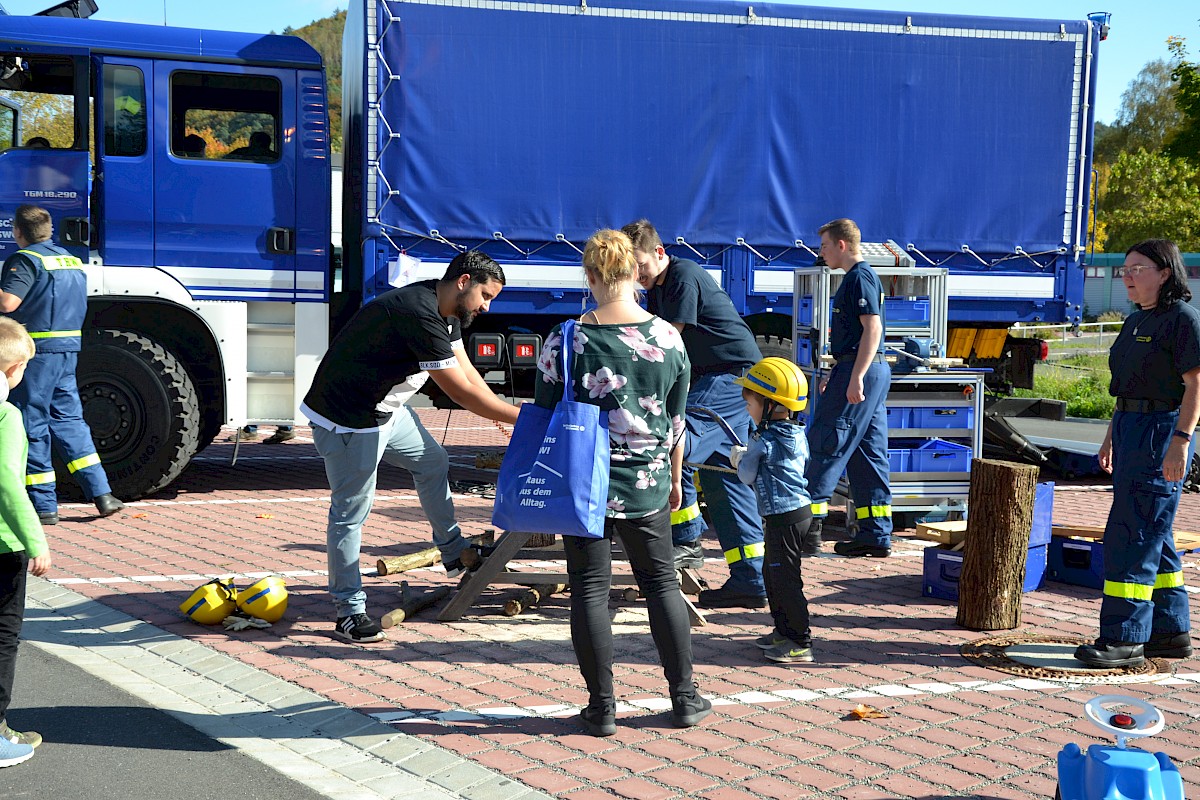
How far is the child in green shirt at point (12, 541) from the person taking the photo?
4199mm

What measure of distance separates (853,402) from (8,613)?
4.92 m

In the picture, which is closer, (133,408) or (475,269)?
(475,269)

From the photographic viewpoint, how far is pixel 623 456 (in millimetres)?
4473

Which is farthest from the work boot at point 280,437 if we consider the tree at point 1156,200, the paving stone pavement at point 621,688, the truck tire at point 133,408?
the tree at point 1156,200

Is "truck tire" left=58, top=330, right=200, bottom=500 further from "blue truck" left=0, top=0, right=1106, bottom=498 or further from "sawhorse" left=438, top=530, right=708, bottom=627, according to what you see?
"sawhorse" left=438, top=530, right=708, bottom=627

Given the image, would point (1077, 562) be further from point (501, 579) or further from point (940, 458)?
point (501, 579)

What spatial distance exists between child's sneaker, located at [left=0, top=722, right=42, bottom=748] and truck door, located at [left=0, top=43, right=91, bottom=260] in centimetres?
528

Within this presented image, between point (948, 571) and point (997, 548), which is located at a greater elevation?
point (997, 548)

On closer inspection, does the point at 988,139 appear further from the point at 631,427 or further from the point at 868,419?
the point at 631,427

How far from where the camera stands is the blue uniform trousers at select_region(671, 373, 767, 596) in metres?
6.45

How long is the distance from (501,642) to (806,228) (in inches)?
219

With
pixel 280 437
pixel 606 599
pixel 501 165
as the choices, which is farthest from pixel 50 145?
pixel 606 599

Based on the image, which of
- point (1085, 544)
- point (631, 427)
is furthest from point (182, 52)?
point (1085, 544)

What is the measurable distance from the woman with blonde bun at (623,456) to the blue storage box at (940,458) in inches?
178
